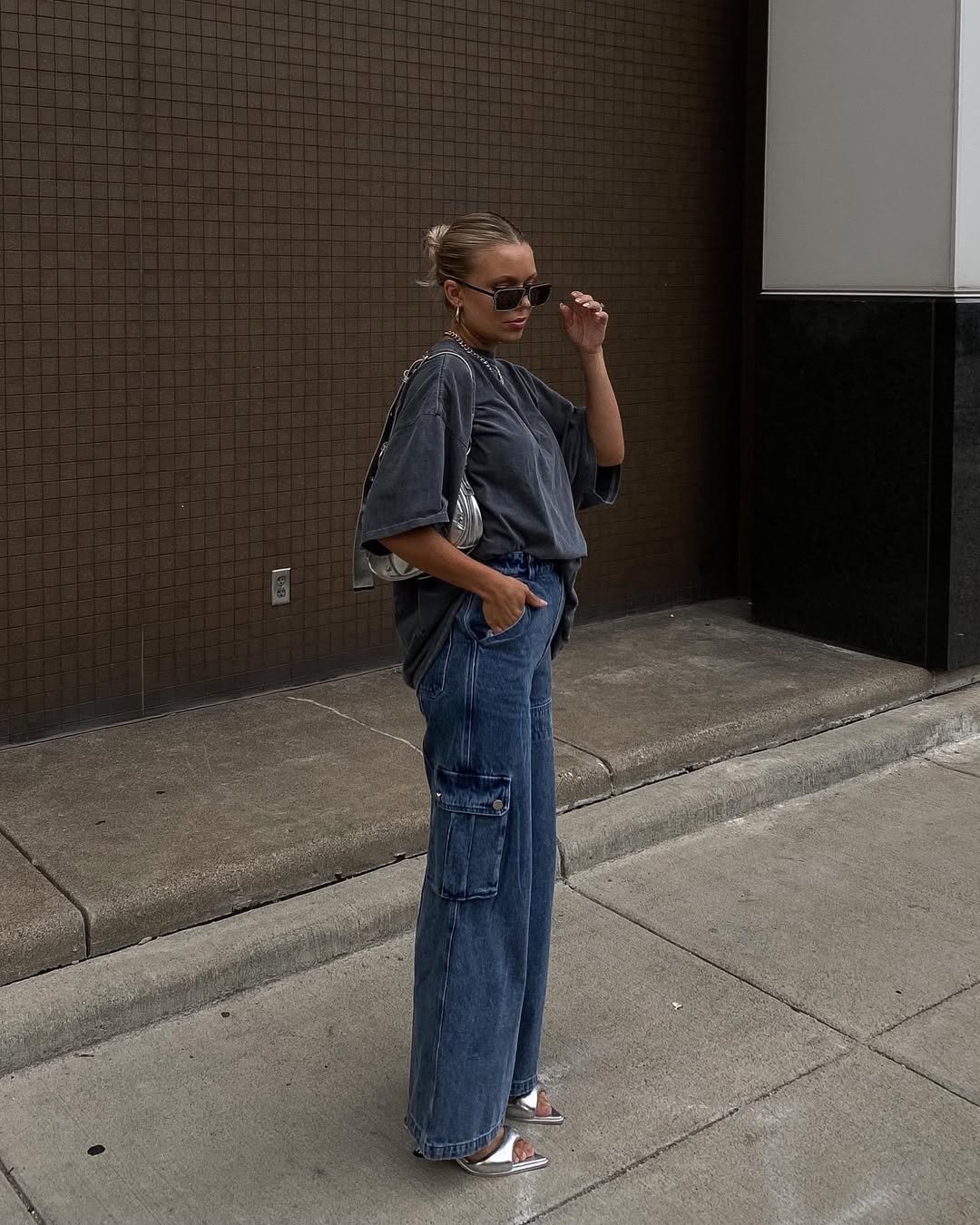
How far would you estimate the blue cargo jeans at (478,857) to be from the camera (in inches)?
111

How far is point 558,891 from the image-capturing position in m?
4.41

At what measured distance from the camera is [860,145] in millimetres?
6059

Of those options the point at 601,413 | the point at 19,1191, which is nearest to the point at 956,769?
the point at 601,413

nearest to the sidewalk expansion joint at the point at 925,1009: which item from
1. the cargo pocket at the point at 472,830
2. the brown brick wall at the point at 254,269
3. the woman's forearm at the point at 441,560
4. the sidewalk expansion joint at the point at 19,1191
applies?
the cargo pocket at the point at 472,830

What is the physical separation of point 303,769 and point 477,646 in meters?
2.10

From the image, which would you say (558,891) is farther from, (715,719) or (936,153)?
(936,153)

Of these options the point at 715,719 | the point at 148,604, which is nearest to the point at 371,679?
the point at 148,604

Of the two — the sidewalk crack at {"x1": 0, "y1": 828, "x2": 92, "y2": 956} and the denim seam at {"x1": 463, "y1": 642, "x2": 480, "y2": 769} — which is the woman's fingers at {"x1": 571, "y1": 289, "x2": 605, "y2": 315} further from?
the sidewalk crack at {"x1": 0, "y1": 828, "x2": 92, "y2": 956}

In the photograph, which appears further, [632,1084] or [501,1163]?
[632,1084]

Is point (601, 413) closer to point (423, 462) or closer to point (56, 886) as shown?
point (423, 462)

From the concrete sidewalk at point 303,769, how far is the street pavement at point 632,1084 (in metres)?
0.33

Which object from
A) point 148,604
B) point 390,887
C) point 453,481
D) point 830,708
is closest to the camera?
point 453,481

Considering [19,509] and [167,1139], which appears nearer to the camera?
[167,1139]

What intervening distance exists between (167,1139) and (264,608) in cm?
276
